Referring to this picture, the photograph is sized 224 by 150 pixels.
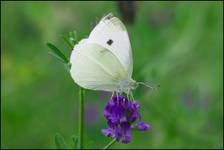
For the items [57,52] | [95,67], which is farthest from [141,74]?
[57,52]

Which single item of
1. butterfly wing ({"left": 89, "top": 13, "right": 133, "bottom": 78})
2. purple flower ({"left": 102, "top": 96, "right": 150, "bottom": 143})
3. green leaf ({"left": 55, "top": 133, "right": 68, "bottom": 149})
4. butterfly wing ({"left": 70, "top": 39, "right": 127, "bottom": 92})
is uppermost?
butterfly wing ({"left": 89, "top": 13, "right": 133, "bottom": 78})

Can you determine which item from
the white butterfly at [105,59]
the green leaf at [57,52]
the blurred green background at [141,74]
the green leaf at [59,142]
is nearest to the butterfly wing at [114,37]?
the white butterfly at [105,59]

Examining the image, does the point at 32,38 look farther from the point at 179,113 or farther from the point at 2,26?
the point at 179,113

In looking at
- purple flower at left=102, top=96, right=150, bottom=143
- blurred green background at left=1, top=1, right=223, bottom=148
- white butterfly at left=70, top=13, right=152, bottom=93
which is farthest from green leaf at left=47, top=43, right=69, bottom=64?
blurred green background at left=1, top=1, right=223, bottom=148

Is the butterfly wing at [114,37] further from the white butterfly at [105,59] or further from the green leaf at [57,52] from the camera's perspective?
the green leaf at [57,52]

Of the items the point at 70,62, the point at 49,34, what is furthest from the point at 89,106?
the point at 70,62

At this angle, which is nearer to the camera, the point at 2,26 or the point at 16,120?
the point at 16,120

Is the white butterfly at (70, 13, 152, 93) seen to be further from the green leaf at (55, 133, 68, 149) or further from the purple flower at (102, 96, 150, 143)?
the green leaf at (55, 133, 68, 149)
